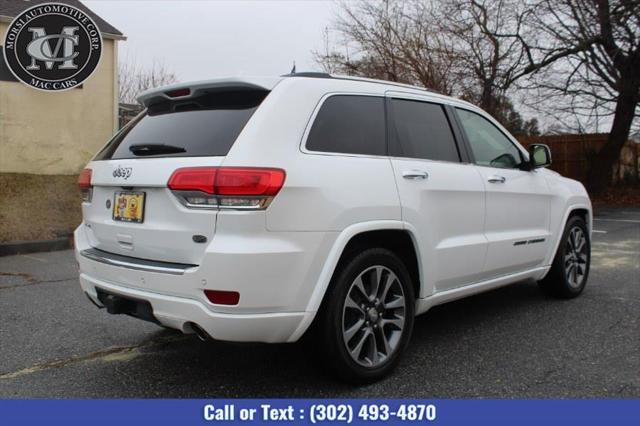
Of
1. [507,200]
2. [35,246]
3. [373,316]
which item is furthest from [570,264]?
[35,246]

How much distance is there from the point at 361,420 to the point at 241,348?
129 centimetres

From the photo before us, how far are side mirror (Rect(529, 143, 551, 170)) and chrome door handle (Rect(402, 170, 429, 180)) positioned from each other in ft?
5.30

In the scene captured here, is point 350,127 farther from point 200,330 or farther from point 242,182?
point 200,330

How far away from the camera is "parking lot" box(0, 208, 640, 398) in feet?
10.9

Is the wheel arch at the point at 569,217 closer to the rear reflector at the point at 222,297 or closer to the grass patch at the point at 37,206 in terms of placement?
the rear reflector at the point at 222,297

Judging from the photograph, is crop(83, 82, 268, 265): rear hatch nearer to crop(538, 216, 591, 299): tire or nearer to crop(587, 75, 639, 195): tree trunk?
crop(538, 216, 591, 299): tire

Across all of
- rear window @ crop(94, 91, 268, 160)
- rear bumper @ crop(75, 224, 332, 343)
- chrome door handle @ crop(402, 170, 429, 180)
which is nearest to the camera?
rear bumper @ crop(75, 224, 332, 343)

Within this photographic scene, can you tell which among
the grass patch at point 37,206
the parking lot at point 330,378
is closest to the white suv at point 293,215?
the parking lot at point 330,378

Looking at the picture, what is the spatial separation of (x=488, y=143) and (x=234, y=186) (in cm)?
253

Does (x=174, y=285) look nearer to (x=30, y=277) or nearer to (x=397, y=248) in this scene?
(x=397, y=248)

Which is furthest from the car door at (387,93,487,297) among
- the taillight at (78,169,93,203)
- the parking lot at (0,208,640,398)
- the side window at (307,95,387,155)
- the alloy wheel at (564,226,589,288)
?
the taillight at (78,169,93,203)

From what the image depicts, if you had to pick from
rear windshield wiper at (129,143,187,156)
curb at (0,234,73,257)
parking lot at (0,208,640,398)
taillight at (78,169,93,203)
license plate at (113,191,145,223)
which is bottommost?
parking lot at (0,208,640,398)

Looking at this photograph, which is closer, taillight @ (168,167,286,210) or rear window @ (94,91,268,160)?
taillight @ (168,167,286,210)

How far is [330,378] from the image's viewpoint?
3.30 m
